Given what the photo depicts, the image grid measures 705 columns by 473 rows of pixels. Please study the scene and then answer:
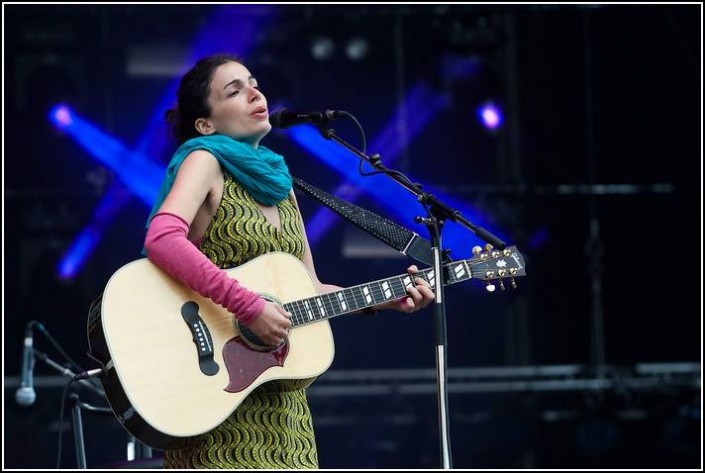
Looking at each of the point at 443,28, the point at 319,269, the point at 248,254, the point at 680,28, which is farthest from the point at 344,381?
the point at 248,254

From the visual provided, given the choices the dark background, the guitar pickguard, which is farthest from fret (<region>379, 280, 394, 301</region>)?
the dark background

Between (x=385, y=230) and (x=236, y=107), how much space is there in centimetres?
64

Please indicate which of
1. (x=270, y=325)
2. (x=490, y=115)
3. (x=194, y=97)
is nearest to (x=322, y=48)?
(x=490, y=115)

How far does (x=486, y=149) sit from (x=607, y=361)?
177 cm

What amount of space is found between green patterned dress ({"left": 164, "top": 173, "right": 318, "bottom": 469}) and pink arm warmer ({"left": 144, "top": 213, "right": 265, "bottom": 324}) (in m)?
A: 0.18

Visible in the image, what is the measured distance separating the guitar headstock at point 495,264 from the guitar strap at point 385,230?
14cm

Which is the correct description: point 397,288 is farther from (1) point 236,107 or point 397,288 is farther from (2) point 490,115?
(2) point 490,115

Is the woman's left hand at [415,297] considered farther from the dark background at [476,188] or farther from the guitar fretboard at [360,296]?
the dark background at [476,188]

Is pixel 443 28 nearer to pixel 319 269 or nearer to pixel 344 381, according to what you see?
pixel 319 269

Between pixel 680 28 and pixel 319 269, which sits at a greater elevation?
pixel 680 28

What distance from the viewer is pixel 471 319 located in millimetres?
7305

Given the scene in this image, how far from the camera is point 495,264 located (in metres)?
3.14

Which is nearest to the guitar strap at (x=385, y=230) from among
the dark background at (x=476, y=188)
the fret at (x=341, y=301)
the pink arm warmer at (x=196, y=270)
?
the fret at (x=341, y=301)

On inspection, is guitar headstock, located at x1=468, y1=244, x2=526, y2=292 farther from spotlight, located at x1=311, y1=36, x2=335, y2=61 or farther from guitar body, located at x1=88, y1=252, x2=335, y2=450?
spotlight, located at x1=311, y1=36, x2=335, y2=61
